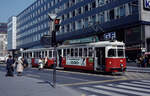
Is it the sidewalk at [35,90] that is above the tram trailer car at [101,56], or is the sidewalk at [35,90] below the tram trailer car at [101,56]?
below

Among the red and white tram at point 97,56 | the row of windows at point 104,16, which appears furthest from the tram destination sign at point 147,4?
the red and white tram at point 97,56

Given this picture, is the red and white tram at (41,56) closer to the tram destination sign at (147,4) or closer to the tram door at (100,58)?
the tram door at (100,58)

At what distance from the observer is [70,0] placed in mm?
54375

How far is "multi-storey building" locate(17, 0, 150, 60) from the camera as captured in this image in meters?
34.0

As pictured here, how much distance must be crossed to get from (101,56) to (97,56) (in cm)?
47

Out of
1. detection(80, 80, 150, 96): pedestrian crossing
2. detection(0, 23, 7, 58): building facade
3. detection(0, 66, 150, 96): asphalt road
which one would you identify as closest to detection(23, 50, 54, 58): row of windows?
detection(0, 66, 150, 96): asphalt road

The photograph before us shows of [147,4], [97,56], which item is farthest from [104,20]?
[97,56]

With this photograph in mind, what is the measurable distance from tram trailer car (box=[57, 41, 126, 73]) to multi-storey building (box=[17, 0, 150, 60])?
41.8 ft

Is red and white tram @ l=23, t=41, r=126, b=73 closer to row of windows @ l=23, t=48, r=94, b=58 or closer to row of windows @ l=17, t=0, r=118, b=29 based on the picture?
row of windows @ l=23, t=48, r=94, b=58

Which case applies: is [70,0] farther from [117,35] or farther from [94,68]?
[94,68]

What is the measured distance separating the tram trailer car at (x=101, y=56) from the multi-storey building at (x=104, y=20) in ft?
41.8

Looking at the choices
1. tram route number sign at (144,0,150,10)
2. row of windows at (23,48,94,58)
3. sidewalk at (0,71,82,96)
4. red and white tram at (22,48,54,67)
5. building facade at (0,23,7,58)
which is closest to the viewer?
sidewalk at (0,71,82,96)

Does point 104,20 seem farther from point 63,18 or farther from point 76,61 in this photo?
point 76,61

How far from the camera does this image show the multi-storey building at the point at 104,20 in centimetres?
3403
